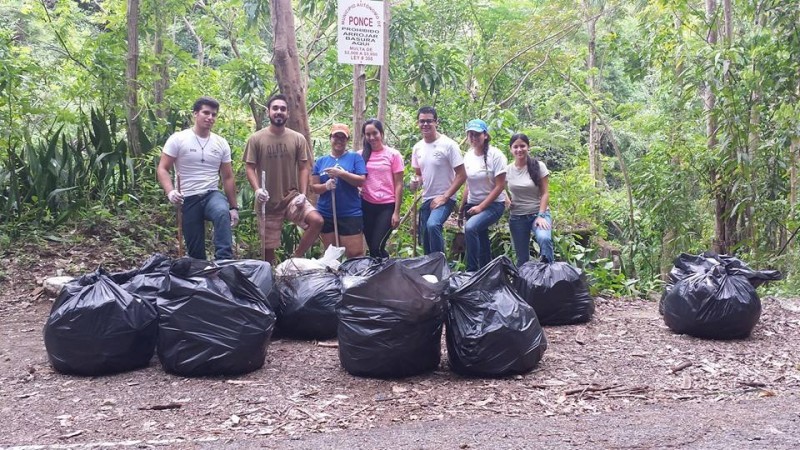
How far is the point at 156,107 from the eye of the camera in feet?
30.8

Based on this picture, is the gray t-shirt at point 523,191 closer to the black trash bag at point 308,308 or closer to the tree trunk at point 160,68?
the black trash bag at point 308,308

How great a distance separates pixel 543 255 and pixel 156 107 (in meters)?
5.37

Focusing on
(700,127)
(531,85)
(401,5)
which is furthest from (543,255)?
(531,85)

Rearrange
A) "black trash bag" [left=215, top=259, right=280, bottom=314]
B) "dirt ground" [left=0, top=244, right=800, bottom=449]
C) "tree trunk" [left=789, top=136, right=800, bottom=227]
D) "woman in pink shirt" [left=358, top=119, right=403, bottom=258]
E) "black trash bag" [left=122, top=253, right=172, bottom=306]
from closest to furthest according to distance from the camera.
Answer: "dirt ground" [left=0, top=244, right=800, bottom=449]
"black trash bag" [left=122, top=253, right=172, bottom=306]
"black trash bag" [left=215, top=259, right=280, bottom=314]
"woman in pink shirt" [left=358, top=119, right=403, bottom=258]
"tree trunk" [left=789, top=136, right=800, bottom=227]

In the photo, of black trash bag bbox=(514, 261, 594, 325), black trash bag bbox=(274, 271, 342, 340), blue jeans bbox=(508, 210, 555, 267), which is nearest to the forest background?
blue jeans bbox=(508, 210, 555, 267)

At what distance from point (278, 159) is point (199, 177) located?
74 cm

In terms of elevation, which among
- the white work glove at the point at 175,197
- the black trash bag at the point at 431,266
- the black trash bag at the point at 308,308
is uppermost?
the white work glove at the point at 175,197

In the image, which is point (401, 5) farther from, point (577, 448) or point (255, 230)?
point (577, 448)

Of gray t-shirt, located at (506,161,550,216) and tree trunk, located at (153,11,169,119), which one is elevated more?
tree trunk, located at (153,11,169,119)

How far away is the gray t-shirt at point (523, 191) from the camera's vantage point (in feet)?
21.6

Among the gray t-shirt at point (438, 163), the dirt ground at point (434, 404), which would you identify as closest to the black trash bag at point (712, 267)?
the dirt ground at point (434, 404)

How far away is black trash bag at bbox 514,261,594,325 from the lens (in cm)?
603

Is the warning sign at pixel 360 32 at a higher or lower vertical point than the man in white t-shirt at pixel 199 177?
higher

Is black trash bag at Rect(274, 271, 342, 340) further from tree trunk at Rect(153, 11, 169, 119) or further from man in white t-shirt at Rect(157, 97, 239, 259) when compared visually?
tree trunk at Rect(153, 11, 169, 119)
